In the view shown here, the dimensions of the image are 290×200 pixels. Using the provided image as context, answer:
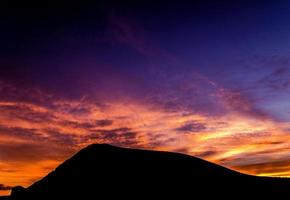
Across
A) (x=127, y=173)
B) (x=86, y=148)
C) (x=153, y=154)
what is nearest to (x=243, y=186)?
(x=153, y=154)

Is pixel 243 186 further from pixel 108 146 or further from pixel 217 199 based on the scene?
pixel 108 146

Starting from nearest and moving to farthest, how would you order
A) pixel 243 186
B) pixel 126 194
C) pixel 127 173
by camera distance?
Result: 1. pixel 126 194
2. pixel 127 173
3. pixel 243 186

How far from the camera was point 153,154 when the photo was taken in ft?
97.2

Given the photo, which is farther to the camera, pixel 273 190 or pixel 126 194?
pixel 273 190

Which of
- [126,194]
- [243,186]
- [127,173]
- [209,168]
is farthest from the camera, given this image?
[209,168]

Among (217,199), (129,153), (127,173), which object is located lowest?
(217,199)

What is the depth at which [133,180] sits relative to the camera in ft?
78.1

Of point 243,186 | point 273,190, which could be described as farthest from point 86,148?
point 273,190

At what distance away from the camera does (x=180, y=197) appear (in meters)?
23.3

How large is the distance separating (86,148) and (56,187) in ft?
12.6

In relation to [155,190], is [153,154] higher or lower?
higher

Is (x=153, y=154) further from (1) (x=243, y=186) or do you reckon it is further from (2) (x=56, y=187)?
(2) (x=56, y=187)

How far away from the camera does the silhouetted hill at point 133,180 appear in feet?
73.9

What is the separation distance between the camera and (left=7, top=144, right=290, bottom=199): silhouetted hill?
22.5 m
